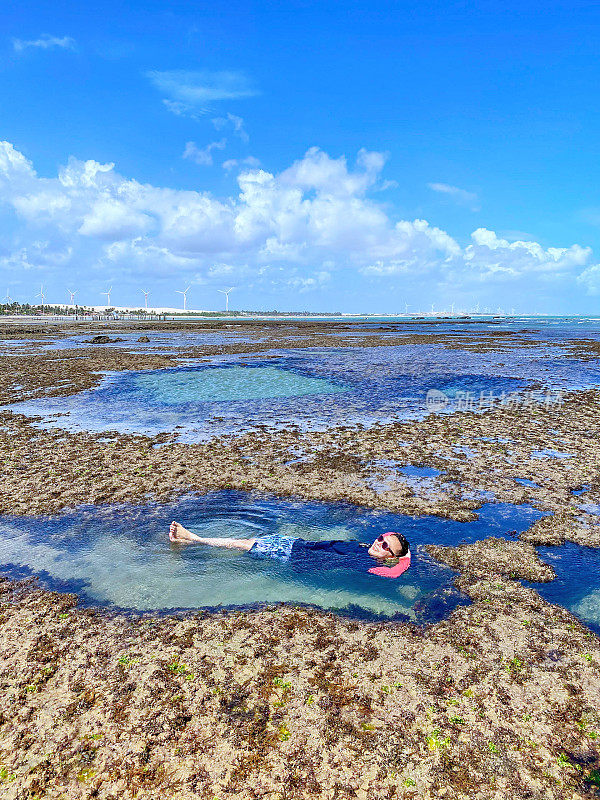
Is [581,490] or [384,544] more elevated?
[384,544]

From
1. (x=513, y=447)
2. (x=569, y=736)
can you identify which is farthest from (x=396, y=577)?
(x=513, y=447)

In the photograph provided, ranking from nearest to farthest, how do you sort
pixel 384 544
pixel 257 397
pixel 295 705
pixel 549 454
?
pixel 295 705 < pixel 384 544 < pixel 549 454 < pixel 257 397

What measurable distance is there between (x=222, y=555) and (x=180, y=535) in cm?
107

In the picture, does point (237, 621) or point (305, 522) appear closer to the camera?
point (237, 621)

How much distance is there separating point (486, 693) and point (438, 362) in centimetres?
4325

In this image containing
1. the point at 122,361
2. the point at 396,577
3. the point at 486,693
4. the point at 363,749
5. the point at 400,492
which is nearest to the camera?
the point at 363,749

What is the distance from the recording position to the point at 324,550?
9.62 metres

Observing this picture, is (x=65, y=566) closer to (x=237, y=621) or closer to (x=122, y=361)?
(x=237, y=621)

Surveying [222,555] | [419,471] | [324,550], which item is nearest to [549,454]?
[419,471]

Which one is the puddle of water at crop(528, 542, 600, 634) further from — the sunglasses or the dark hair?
the sunglasses

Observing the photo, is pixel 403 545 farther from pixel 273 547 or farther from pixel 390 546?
pixel 273 547

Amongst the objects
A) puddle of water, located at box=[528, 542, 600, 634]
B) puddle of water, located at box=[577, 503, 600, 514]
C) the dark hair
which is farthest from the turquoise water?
puddle of water, located at box=[528, 542, 600, 634]

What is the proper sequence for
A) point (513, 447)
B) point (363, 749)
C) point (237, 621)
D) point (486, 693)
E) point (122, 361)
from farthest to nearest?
point (122, 361)
point (513, 447)
point (237, 621)
point (486, 693)
point (363, 749)

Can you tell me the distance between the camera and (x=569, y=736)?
17.7ft
